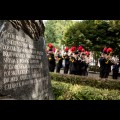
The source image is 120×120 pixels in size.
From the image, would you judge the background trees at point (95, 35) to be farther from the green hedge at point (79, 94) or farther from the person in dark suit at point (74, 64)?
the green hedge at point (79, 94)

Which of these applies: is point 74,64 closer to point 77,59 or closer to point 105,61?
point 77,59

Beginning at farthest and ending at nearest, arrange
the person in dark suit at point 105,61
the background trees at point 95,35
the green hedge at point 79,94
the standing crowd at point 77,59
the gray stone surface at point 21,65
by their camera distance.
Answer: the background trees at point 95,35, the person in dark suit at point 105,61, the standing crowd at point 77,59, the green hedge at point 79,94, the gray stone surface at point 21,65

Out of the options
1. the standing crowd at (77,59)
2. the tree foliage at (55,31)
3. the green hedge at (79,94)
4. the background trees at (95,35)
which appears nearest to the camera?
the green hedge at (79,94)

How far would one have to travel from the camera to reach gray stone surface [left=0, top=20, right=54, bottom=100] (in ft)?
18.4

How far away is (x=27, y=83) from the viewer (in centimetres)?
640

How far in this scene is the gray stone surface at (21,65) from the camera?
18.4 feet

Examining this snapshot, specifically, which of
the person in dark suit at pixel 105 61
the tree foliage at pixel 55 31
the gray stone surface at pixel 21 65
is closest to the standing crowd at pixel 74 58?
the person in dark suit at pixel 105 61

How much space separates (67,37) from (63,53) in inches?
749

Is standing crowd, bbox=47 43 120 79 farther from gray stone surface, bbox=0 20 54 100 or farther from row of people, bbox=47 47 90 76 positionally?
gray stone surface, bbox=0 20 54 100

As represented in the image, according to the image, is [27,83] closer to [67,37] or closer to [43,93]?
[43,93]

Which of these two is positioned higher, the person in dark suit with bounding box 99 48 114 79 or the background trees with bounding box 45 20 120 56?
the background trees with bounding box 45 20 120 56

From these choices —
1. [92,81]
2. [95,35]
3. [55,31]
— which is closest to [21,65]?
[92,81]

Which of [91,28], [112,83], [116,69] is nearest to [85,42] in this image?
[91,28]

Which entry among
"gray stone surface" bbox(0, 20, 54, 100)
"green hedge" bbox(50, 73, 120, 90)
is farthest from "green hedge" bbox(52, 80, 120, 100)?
"green hedge" bbox(50, 73, 120, 90)
